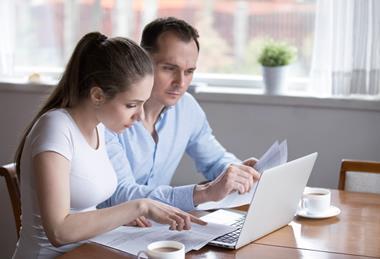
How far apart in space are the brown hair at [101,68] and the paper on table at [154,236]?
34 centimetres

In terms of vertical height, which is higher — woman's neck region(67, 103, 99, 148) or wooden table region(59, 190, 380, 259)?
woman's neck region(67, 103, 99, 148)

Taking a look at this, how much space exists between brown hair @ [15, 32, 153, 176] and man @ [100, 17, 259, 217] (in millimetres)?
342

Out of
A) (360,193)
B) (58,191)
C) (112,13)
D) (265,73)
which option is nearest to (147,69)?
(58,191)

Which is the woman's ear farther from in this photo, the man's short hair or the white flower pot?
the white flower pot

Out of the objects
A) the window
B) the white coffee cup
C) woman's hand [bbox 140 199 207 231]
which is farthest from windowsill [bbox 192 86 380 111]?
the white coffee cup

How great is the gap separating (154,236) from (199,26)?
1.84 metres

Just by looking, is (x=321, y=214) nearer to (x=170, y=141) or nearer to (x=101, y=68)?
(x=170, y=141)

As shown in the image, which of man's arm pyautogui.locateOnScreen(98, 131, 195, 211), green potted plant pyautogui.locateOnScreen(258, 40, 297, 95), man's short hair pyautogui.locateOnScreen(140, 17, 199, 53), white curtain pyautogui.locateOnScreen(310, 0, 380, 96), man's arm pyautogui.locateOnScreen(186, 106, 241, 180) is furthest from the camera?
green potted plant pyautogui.locateOnScreen(258, 40, 297, 95)

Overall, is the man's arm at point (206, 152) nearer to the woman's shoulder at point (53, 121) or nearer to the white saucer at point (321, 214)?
the white saucer at point (321, 214)

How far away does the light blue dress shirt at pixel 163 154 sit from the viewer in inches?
84.0

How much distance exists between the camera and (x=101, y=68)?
6.00 feet

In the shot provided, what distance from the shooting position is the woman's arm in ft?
5.56

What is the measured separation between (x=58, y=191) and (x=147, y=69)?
41 cm

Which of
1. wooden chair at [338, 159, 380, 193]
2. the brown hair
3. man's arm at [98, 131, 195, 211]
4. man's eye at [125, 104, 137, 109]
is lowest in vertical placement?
wooden chair at [338, 159, 380, 193]
